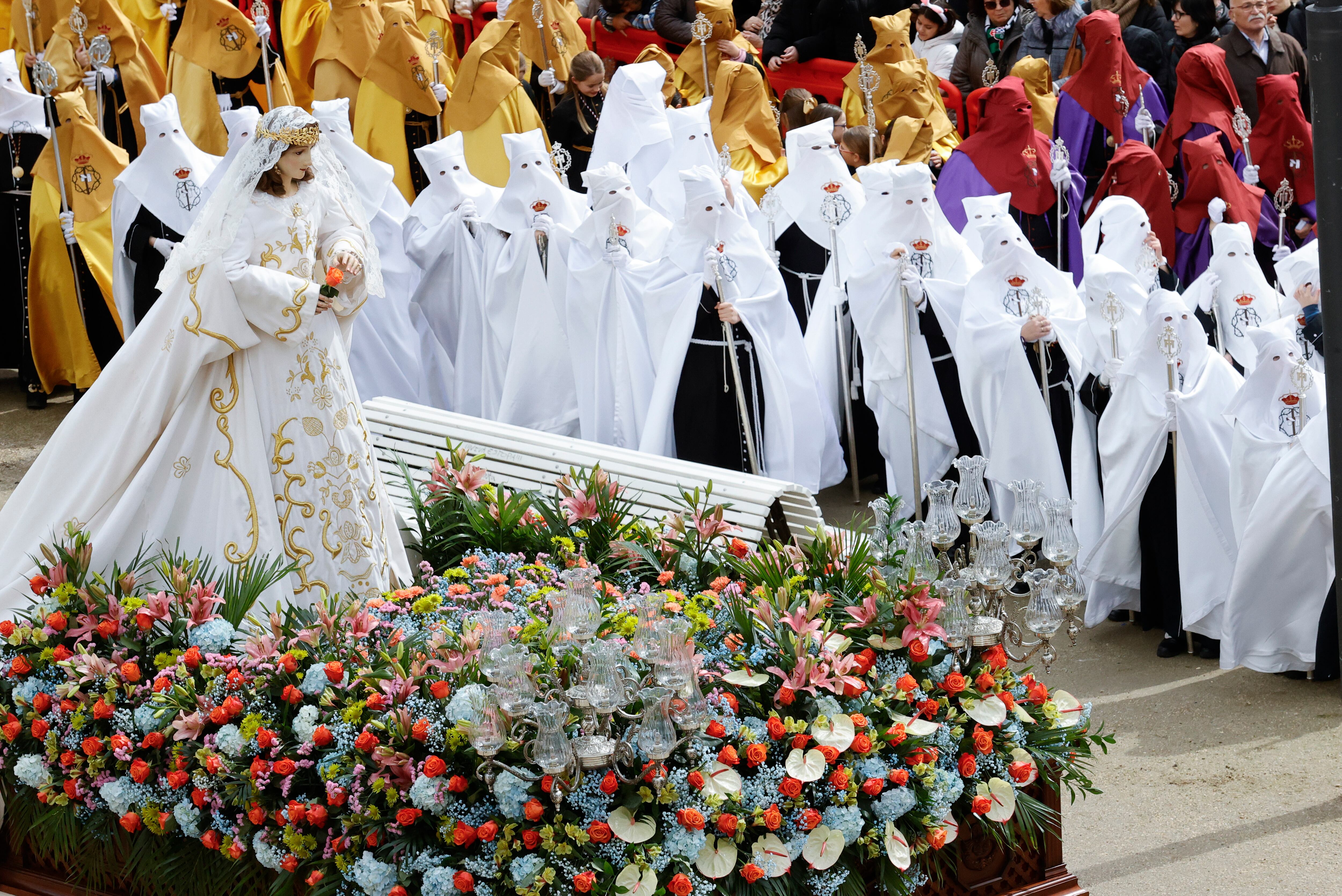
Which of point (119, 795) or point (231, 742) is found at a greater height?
point (231, 742)

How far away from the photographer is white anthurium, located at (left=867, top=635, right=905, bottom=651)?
5031 mm

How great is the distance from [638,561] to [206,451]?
1635 mm

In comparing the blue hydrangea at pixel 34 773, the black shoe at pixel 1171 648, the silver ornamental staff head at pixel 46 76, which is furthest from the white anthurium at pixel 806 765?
the silver ornamental staff head at pixel 46 76

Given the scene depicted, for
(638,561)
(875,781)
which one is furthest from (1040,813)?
(638,561)

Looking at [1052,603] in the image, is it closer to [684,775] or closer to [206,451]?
[684,775]

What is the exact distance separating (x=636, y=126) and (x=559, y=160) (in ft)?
5.47

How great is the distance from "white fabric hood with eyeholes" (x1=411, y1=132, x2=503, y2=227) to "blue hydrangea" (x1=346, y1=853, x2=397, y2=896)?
679cm

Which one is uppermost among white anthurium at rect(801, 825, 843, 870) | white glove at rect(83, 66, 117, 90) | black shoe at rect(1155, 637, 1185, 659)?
white glove at rect(83, 66, 117, 90)

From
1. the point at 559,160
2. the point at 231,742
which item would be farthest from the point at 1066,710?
the point at 559,160

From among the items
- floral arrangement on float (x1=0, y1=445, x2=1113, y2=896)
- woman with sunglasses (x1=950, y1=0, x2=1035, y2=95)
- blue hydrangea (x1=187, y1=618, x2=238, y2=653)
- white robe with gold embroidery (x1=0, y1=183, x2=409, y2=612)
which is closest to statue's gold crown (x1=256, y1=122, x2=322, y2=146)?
white robe with gold embroidery (x1=0, y1=183, x2=409, y2=612)

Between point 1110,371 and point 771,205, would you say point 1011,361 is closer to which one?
point 1110,371

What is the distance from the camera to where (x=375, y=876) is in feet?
14.9

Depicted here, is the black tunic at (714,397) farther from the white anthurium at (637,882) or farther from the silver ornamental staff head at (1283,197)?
the white anthurium at (637,882)

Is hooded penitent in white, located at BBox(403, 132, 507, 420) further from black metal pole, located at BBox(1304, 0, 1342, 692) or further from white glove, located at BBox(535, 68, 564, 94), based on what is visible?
black metal pole, located at BBox(1304, 0, 1342, 692)
